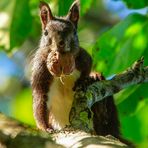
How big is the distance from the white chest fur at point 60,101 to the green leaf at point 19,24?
28.8 inches

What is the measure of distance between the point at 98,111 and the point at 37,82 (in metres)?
0.47

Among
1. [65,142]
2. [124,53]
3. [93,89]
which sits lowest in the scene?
[65,142]

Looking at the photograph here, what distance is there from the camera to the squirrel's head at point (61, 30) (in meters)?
3.11

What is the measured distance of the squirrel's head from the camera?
10.2 feet

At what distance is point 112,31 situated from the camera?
3840 millimetres

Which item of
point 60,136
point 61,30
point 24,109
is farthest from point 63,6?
point 24,109

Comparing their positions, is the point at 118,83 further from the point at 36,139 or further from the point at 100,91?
the point at 36,139

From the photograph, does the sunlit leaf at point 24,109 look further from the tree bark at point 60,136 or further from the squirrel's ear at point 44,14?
the tree bark at point 60,136

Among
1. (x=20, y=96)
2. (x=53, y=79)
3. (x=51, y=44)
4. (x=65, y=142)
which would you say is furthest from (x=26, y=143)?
(x=20, y=96)

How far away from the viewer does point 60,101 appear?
3676mm

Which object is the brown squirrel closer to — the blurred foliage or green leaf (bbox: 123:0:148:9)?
the blurred foliage

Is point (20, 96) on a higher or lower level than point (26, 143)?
higher

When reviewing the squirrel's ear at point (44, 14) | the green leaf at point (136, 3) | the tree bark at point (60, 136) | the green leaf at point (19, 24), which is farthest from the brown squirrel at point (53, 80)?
the tree bark at point (60, 136)

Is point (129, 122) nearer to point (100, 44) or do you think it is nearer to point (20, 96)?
point (100, 44)
